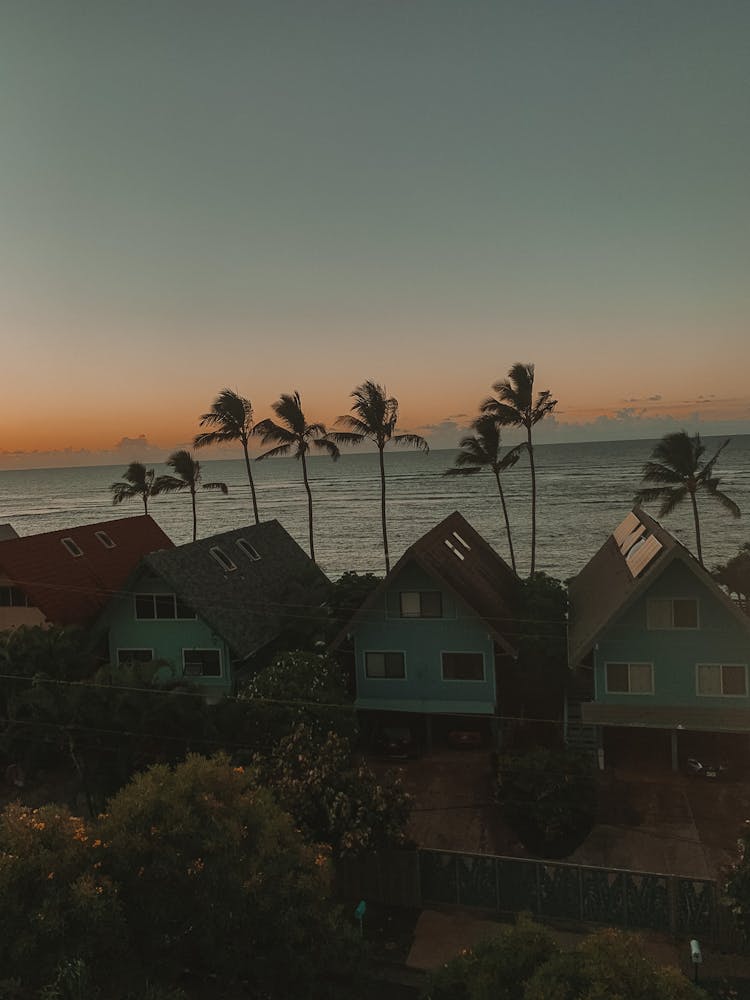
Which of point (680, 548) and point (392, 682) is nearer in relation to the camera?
point (680, 548)

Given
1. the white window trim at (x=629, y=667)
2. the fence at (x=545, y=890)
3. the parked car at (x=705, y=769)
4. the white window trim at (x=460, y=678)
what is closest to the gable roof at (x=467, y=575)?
the white window trim at (x=460, y=678)

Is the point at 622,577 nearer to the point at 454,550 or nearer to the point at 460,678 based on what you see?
the point at 454,550

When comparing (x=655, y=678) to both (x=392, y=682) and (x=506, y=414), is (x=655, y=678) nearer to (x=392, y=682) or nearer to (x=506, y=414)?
(x=392, y=682)

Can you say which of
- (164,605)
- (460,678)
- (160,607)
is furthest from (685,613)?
(160,607)

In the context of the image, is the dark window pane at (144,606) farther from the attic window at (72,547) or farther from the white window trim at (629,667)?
the white window trim at (629,667)

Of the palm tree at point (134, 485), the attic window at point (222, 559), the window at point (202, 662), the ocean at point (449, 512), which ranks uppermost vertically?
the palm tree at point (134, 485)

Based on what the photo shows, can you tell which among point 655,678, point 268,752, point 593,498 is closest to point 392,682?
point 268,752
